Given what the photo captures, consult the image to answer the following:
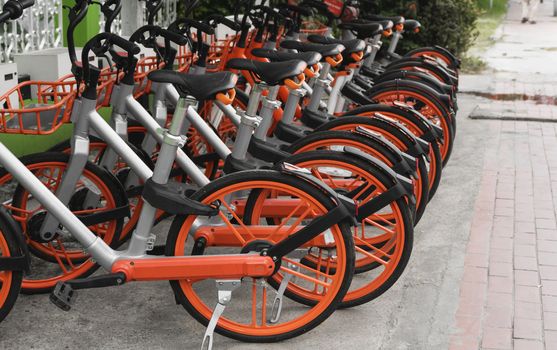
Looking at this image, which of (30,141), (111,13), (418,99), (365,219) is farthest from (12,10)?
(418,99)

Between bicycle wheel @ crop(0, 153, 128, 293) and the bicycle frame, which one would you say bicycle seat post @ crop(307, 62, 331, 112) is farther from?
the bicycle frame

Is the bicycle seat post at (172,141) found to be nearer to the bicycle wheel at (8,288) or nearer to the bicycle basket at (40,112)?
the bicycle basket at (40,112)

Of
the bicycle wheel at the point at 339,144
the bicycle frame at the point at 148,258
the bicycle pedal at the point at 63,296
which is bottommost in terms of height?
the bicycle pedal at the point at 63,296

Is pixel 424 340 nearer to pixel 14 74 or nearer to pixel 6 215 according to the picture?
pixel 6 215

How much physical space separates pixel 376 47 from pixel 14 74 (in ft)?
9.68

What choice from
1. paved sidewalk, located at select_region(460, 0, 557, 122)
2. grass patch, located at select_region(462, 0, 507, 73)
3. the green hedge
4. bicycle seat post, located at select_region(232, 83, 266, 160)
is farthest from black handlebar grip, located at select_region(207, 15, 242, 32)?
grass patch, located at select_region(462, 0, 507, 73)

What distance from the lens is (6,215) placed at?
357 cm

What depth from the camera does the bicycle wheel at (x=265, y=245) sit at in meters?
3.66

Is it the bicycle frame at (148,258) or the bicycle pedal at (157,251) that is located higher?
the bicycle frame at (148,258)

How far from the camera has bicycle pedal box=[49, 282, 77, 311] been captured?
3711 mm

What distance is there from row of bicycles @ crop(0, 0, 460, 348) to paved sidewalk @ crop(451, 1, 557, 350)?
1.60 feet

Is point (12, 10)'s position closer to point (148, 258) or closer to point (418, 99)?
point (148, 258)

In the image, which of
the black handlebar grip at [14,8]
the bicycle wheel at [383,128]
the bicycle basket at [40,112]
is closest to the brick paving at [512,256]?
the bicycle wheel at [383,128]

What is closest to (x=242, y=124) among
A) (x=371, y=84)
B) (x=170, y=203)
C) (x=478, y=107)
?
(x=170, y=203)
